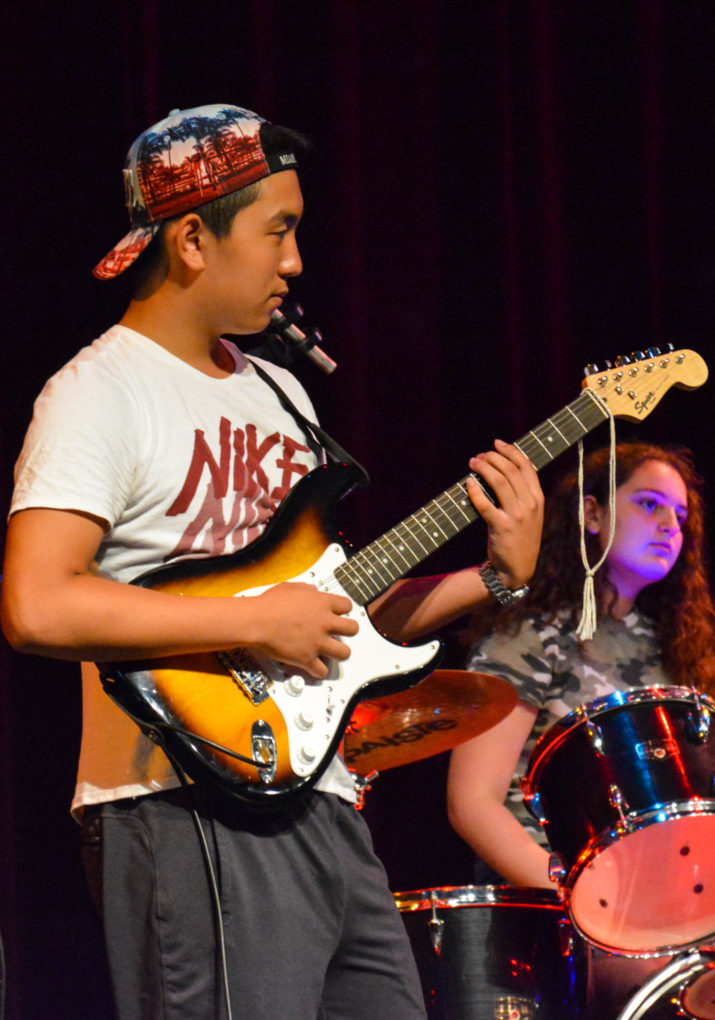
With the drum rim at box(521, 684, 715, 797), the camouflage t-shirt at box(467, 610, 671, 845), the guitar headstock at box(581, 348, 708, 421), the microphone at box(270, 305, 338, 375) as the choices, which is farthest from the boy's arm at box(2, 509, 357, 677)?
the camouflage t-shirt at box(467, 610, 671, 845)

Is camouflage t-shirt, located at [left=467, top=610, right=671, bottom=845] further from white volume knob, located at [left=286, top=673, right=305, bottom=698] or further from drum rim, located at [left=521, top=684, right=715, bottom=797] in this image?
white volume knob, located at [left=286, top=673, right=305, bottom=698]

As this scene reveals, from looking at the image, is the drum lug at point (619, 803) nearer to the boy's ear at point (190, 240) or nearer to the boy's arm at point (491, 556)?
the boy's arm at point (491, 556)

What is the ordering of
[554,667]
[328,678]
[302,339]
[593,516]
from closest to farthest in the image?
1. [328,678]
2. [302,339]
3. [554,667]
4. [593,516]

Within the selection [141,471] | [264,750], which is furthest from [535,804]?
[141,471]

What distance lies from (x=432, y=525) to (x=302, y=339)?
0.39 metres

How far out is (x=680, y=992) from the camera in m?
2.51

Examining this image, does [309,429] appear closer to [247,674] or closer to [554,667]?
[247,674]

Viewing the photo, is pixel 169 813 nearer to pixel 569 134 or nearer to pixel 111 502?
pixel 111 502

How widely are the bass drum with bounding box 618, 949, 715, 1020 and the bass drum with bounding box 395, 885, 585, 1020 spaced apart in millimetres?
132

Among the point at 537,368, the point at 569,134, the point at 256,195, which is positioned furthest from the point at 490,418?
the point at 256,195

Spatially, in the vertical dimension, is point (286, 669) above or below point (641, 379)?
below

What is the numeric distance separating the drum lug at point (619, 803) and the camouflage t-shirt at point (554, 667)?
0.63 meters

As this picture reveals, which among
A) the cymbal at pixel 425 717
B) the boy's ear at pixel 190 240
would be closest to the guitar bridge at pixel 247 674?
the cymbal at pixel 425 717

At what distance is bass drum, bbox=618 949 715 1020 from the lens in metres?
2.46
